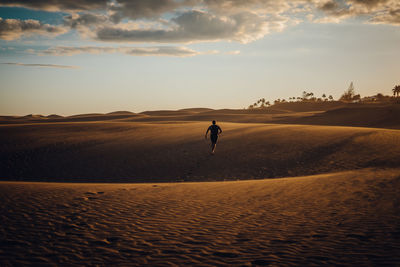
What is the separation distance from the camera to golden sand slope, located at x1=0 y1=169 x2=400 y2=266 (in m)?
4.80

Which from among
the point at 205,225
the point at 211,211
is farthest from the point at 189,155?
the point at 205,225

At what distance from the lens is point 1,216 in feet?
21.1

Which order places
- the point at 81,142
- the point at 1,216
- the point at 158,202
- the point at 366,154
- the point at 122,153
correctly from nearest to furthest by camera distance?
1. the point at 1,216
2. the point at 158,202
3. the point at 366,154
4. the point at 122,153
5. the point at 81,142

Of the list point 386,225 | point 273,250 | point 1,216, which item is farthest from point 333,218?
point 1,216

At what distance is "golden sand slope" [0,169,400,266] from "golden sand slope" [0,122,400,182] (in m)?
4.64

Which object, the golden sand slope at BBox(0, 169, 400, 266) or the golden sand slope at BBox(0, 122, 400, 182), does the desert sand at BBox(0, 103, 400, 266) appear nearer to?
the golden sand slope at BBox(0, 169, 400, 266)

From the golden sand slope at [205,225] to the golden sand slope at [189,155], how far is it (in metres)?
4.64

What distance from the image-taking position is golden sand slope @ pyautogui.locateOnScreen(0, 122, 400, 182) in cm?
1416

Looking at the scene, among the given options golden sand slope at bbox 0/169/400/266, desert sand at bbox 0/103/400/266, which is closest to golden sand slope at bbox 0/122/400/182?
desert sand at bbox 0/103/400/266

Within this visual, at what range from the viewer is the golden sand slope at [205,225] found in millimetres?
Answer: 4801

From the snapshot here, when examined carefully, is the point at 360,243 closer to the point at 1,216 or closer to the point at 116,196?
the point at 116,196

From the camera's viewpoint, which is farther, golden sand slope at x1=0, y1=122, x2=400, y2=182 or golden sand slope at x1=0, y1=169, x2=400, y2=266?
golden sand slope at x1=0, y1=122, x2=400, y2=182

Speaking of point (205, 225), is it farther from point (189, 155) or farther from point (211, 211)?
point (189, 155)

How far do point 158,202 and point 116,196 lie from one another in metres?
1.57
